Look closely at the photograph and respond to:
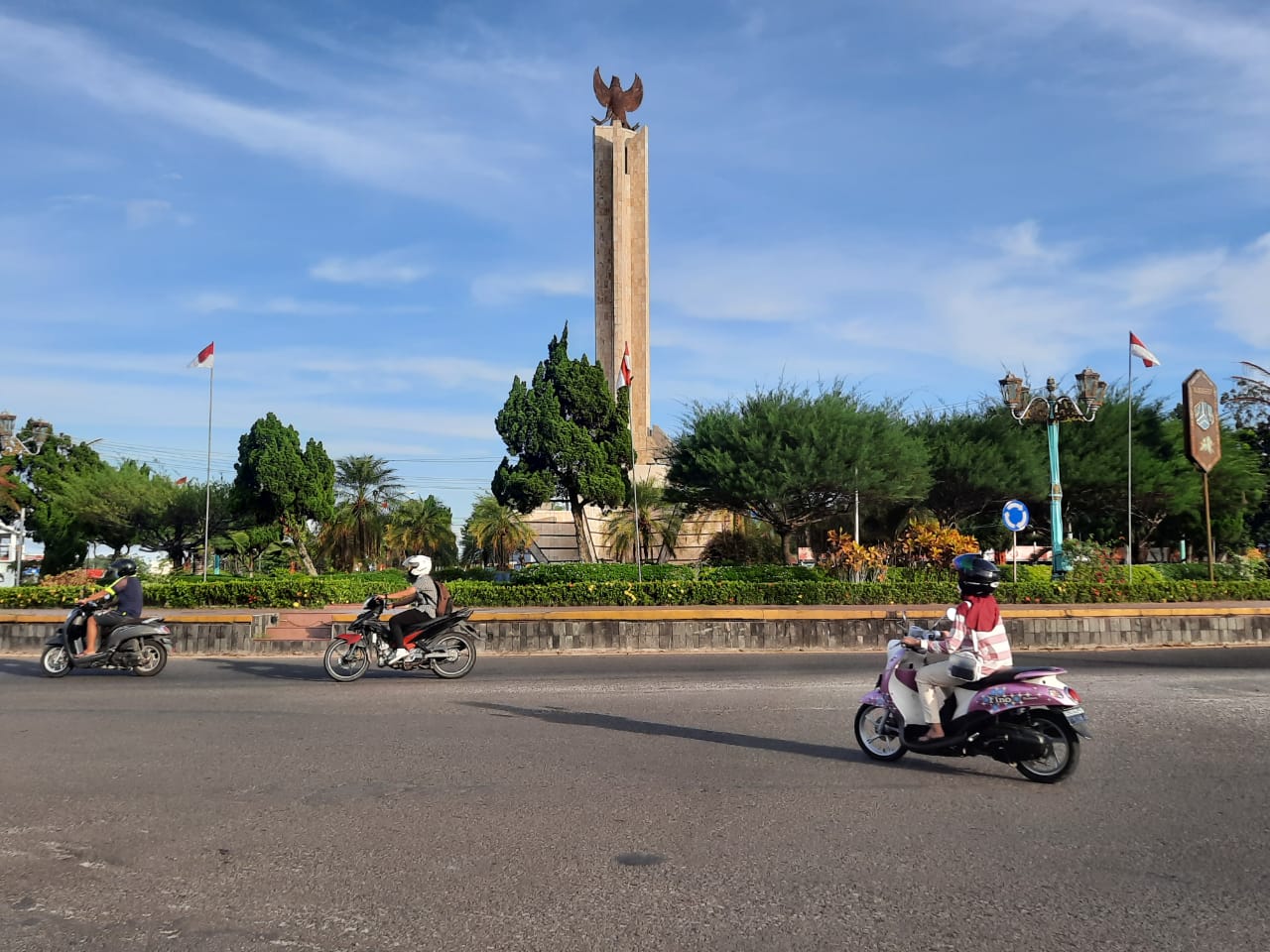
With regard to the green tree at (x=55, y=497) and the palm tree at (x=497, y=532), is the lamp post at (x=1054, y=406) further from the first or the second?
the green tree at (x=55, y=497)

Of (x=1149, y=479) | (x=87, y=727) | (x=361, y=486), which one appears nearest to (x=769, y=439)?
(x=1149, y=479)

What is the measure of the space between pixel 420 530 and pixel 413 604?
47.5 m

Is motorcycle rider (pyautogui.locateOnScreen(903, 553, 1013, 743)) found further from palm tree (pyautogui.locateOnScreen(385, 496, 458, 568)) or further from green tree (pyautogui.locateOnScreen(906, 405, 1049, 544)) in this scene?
palm tree (pyautogui.locateOnScreen(385, 496, 458, 568))

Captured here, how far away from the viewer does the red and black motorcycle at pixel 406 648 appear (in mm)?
12680

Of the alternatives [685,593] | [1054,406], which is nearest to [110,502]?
[685,593]

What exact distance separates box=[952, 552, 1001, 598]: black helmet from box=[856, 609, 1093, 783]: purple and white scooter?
11.6 inches

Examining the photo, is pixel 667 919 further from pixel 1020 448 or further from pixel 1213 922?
Result: pixel 1020 448

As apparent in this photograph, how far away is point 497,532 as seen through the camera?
52.1 metres

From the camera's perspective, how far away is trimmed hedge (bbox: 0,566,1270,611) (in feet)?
66.6

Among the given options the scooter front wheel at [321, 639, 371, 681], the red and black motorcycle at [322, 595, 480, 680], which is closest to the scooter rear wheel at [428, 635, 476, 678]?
the red and black motorcycle at [322, 595, 480, 680]

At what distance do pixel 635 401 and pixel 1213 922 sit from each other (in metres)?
42.7

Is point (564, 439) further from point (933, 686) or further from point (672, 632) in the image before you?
point (933, 686)

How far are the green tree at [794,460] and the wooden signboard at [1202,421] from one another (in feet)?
31.2

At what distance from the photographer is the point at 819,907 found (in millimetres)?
4242
